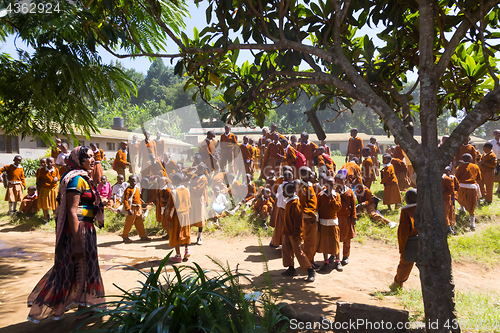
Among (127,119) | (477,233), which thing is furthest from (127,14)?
(127,119)

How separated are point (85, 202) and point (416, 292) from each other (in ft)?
15.5

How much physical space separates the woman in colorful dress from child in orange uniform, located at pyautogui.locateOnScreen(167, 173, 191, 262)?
9.33 feet

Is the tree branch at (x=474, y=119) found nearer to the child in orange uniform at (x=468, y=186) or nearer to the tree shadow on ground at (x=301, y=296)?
the tree shadow on ground at (x=301, y=296)

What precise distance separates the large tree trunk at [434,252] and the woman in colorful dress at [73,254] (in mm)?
3243

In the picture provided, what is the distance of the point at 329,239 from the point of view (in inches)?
234

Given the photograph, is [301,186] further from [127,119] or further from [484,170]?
[127,119]

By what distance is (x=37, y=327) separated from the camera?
11.2 feet

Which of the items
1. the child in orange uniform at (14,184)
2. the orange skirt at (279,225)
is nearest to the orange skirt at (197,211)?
the orange skirt at (279,225)

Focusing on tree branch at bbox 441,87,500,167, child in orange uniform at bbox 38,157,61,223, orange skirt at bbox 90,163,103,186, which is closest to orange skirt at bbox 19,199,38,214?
child in orange uniform at bbox 38,157,61,223

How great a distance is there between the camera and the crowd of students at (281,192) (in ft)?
18.8

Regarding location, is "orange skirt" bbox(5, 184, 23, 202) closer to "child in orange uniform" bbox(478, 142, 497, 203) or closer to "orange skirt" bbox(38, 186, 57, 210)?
"orange skirt" bbox(38, 186, 57, 210)

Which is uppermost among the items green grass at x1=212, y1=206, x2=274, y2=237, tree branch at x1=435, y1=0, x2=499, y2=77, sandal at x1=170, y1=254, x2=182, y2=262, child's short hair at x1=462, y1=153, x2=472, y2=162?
tree branch at x1=435, y1=0, x2=499, y2=77

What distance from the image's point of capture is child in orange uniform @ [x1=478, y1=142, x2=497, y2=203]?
9148 millimetres

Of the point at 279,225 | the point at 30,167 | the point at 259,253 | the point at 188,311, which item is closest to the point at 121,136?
the point at 30,167
